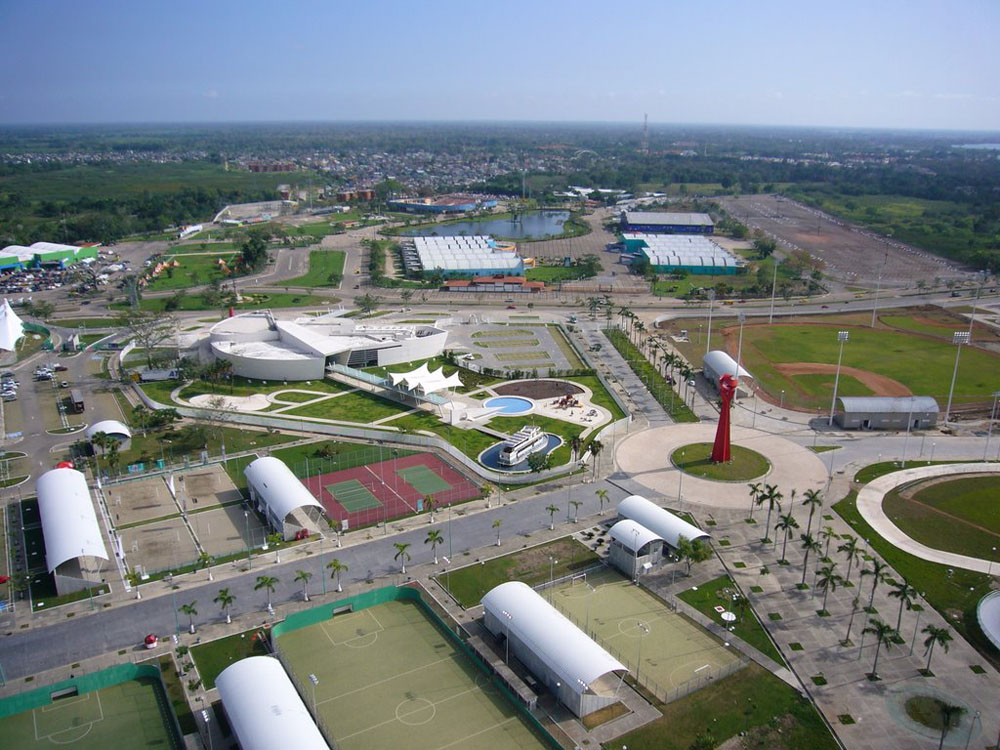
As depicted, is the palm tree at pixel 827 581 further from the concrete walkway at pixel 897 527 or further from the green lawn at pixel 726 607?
the concrete walkway at pixel 897 527

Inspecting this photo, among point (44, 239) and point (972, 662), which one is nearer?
point (972, 662)

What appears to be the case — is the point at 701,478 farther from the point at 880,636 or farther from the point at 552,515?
the point at 880,636

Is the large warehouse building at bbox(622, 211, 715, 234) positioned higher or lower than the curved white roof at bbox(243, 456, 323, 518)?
higher

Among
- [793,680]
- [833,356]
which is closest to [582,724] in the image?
[793,680]

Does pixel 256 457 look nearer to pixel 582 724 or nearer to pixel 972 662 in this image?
pixel 582 724

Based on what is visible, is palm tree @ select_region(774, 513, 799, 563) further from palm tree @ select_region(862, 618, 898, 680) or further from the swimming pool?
the swimming pool

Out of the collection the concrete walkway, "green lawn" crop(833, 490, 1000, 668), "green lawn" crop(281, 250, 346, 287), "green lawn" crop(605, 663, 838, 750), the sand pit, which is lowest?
"green lawn" crop(833, 490, 1000, 668)

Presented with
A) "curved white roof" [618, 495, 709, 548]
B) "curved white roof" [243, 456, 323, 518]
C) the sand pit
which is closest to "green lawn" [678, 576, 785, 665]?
"curved white roof" [618, 495, 709, 548]
